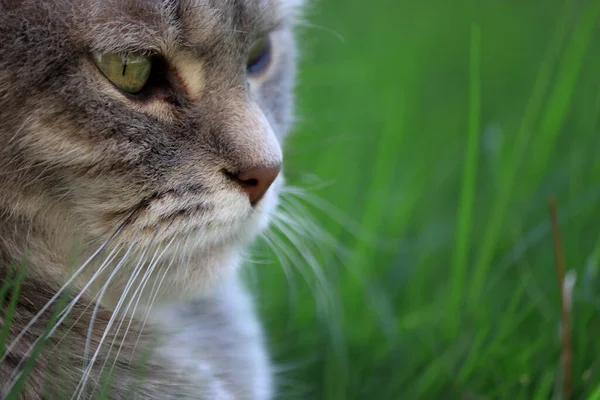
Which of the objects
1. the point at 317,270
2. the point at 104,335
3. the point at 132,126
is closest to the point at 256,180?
the point at 132,126

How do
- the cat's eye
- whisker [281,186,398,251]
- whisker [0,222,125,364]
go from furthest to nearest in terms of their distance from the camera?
whisker [281,186,398,251] < the cat's eye < whisker [0,222,125,364]

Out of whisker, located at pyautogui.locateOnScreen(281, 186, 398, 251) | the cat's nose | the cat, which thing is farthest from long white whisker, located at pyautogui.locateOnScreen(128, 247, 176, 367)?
whisker, located at pyautogui.locateOnScreen(281, 186, 398, 251)

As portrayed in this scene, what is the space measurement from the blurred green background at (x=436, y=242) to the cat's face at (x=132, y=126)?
266mm

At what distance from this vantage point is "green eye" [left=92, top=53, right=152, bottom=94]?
97 cm

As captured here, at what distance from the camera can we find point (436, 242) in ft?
6.06

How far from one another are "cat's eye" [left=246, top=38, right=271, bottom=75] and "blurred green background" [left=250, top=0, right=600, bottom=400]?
0.74 ft

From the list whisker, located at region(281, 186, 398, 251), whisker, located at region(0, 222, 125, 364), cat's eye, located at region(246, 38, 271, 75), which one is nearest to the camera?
whisker, located at region(0, 222, 125, 364)

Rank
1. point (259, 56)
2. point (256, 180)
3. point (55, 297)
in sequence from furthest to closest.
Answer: point (259, 56)
point (256, 180)
point (55, 297)

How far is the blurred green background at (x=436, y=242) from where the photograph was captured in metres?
1.33

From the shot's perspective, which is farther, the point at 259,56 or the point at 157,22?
the point at 259,56

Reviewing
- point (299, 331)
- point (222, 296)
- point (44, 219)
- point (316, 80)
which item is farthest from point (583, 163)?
point (44, 219)

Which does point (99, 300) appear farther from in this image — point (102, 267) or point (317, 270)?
point (317, 270)

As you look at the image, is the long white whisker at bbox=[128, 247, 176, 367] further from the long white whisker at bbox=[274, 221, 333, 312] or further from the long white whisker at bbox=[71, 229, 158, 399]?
the long white whisker at bbox=[274, 221, 333, 312]

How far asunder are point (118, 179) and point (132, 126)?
0.07 m
